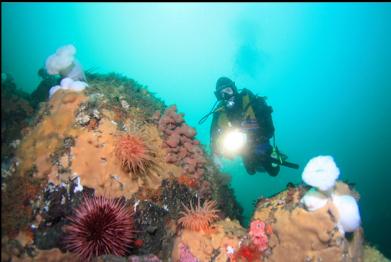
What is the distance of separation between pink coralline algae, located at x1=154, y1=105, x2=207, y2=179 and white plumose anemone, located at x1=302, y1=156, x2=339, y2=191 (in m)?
2.80

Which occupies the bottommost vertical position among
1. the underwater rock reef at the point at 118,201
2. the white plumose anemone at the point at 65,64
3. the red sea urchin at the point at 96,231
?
the red sea urchin at the point at 96,231

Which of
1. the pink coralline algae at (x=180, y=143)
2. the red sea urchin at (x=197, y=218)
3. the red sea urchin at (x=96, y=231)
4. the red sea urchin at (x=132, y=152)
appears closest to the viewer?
the red sea urchin at (x=96, y=231)

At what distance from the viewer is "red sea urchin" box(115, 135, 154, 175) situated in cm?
539

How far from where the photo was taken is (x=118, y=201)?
15.6ft

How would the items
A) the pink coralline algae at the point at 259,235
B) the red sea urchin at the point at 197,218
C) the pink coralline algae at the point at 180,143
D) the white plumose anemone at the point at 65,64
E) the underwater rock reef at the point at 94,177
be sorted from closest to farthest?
the underwater rock reef at the point at 94,177, the pink coralline algae at the point at 259,235, the red sea urchin at the point at 197,218, the white plumose anemone at the point at 65,64, the pink coralline algae at the point at 180,143

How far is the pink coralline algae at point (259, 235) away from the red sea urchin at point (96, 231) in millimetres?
2484

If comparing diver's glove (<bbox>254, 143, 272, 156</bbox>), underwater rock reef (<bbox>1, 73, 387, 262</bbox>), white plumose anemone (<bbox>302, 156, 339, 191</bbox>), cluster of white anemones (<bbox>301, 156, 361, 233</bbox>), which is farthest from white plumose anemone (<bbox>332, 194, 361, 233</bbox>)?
diver's glove (<bbox>254, 143, 272, 156</bbox>)

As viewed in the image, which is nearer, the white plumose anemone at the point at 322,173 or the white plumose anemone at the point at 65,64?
the white plumose anemone at the point at 322,173

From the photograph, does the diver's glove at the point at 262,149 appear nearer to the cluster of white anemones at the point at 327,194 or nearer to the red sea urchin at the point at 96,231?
the cluster of white anemones at the point at 327,194

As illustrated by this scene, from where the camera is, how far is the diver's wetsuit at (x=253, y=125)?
8.43 m

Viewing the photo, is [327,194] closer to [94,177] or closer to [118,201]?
[118,201]

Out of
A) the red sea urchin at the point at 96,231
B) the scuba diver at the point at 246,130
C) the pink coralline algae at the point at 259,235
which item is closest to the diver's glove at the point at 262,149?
the scuba diver at the point at 246,130

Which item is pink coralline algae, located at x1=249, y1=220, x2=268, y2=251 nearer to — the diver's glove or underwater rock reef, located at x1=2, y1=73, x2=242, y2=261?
underwater rock reef, located at x1=2, y1=73, x2=242, y2=261

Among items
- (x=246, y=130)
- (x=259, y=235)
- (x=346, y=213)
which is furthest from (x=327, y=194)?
(x=246, y=130)
